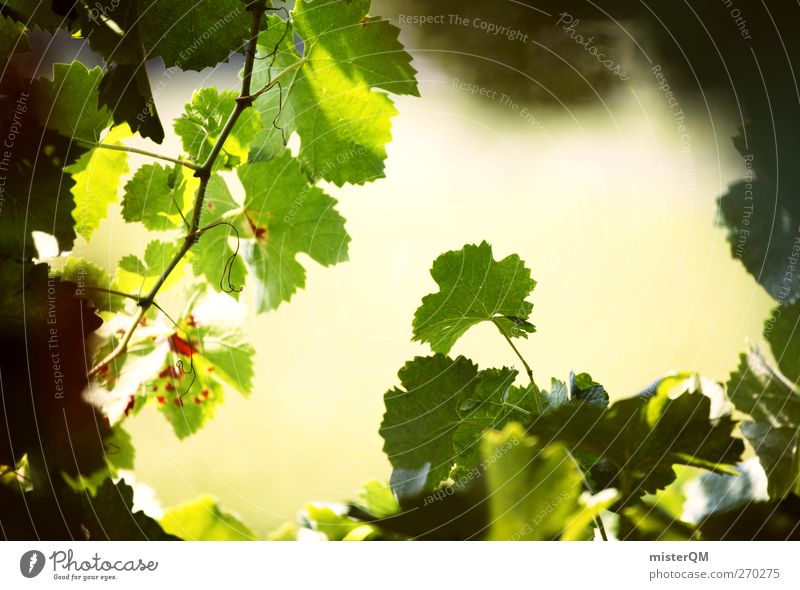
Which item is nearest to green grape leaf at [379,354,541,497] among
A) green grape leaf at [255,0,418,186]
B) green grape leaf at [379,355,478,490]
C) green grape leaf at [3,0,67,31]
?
green grape leaf at [379,355,478,490]

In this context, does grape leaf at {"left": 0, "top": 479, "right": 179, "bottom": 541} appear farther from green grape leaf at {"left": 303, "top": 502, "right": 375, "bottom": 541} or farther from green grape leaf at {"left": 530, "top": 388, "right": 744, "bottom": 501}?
green grape leaf at {"left": 530, "top": 388, "right": 744, "bottom": 501}

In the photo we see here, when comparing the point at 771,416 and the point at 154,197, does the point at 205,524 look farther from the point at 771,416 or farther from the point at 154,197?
the point at 771,416

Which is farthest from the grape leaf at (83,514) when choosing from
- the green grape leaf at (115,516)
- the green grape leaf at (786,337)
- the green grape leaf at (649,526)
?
the green grape leaf at (786,337)

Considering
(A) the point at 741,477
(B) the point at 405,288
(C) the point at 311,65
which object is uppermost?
(C) the point at 311,65

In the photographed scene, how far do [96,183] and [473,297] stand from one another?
7.7 inches

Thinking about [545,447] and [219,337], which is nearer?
[545,447]

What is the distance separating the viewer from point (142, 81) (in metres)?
0.30

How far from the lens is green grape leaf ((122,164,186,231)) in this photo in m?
0.35

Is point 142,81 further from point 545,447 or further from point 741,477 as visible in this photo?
point 741,477

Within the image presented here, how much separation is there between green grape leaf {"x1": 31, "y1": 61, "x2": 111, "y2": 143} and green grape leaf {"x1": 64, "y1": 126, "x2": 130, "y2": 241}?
13 mm

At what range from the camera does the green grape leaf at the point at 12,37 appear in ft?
1.08

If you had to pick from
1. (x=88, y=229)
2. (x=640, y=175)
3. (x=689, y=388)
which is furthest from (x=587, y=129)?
(x=88, y=229)

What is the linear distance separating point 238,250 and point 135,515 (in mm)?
139

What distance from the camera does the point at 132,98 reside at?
11.7 inches
